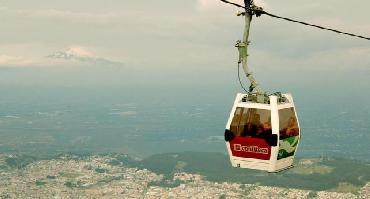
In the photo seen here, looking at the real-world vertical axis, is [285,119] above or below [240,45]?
below

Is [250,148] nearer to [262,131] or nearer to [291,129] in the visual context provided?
[262,131]

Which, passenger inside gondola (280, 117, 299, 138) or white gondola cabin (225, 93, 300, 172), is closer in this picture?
white gondola cabin (225, 93, 300, 172)

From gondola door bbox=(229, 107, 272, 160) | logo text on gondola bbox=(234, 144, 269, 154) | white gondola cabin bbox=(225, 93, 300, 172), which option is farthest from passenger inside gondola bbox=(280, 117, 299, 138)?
logo text on gondola bbox=(234, 144, 269, 154)

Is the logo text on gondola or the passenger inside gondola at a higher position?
the passenger inside gondola

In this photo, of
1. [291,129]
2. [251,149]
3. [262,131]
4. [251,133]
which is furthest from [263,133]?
[291,129]

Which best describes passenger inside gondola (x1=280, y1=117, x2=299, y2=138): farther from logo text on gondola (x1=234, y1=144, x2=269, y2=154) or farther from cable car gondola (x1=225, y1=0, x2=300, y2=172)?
logo text on gondola (x1=234, y1=144, x2=269, y2=154)

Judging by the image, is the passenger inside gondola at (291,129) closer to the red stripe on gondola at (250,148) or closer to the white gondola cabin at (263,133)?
the white gondola cabin at (263,133)

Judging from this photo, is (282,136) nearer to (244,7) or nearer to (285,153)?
(285,153)

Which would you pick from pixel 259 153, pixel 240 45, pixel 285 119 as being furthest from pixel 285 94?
pixel 240 45
